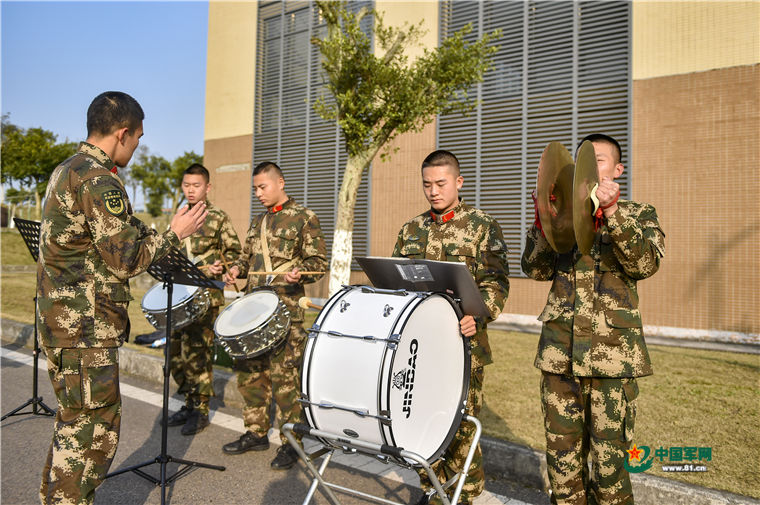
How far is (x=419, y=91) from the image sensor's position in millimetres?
9305

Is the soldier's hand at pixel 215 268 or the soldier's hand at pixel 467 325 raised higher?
the soldier's hand at pixel 215 268

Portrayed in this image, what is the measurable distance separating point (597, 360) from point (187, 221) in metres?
2.31

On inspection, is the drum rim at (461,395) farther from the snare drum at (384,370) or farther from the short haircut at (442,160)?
the short haircut at (442,160)

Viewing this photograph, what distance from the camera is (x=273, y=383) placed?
446cm

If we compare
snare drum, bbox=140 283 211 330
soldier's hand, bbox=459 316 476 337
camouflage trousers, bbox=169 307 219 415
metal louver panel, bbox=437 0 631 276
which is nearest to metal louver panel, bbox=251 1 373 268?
metal louver panel, bbox=437 0 631 276

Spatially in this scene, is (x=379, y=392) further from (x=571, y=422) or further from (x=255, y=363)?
(x=255, y=363)

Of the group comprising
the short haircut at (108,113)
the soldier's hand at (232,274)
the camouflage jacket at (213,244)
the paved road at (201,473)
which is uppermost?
the short haircut at (108,113)

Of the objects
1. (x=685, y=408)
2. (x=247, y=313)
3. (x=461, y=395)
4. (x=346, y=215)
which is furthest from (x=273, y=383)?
(x=346, y=215)

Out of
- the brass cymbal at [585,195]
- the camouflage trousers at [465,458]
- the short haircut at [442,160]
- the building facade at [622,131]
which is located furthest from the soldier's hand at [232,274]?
the building facade at [622,131]

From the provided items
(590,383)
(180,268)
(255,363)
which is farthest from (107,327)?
(590,383)

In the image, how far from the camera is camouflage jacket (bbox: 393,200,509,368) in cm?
329

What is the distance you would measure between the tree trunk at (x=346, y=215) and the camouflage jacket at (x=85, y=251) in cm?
700

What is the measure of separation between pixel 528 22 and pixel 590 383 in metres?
11.1

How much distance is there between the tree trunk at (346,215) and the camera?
9805mm
